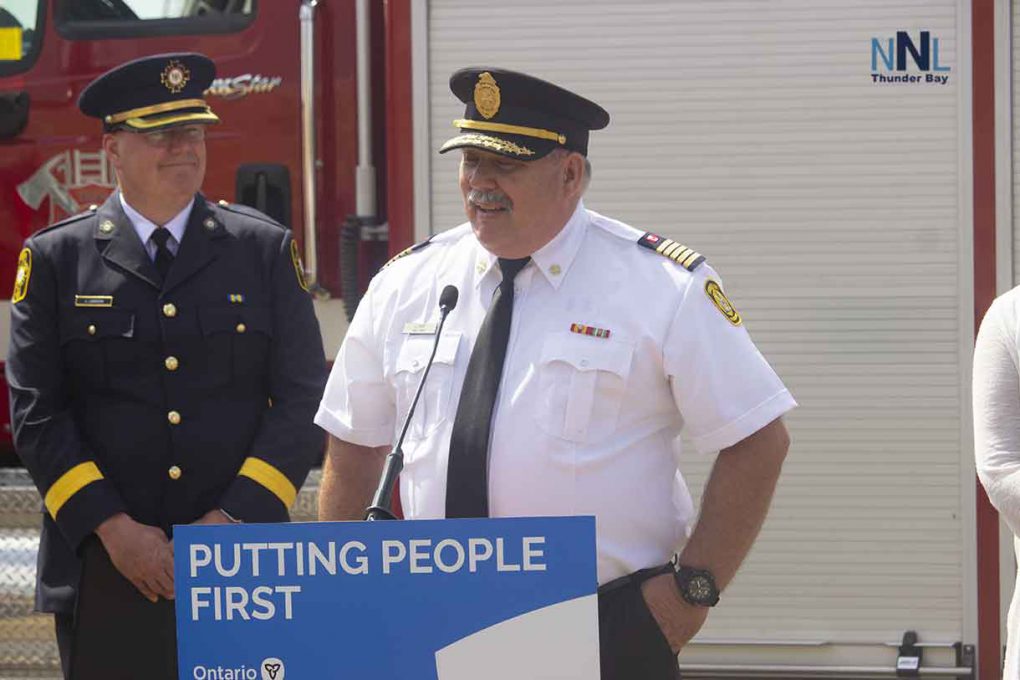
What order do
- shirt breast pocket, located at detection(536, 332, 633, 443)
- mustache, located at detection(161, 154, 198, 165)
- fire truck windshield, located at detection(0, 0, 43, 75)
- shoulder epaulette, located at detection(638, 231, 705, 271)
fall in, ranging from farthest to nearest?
fire truck windshield, located at detection(0, 0, 43, 75), mustache, located at detection(161, 154, 198, 165), shoulder epaulette, located at detection(638, 231, 705, 271), shirt breast pocket, located at detection(536, 332, 633, 443)

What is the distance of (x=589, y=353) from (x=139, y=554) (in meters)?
1.15

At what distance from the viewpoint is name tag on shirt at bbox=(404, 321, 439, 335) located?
9.00ft

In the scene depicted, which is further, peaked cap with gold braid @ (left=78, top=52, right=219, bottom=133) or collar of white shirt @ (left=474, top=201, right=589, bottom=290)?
peaked cap with gold braid @ (left=78, top=52, right=219, bottom=133)

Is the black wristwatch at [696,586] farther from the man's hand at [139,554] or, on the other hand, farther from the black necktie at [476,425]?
the man's hand at [139,554]

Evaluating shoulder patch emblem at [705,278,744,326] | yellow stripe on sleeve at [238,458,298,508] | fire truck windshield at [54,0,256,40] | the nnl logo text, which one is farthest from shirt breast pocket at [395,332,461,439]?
fire truck windshield at [54,0,256,40]

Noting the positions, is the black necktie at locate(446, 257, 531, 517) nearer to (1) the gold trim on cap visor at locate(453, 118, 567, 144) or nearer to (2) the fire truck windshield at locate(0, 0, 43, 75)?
(1) the gold trim on cap visor at locate(453, 118, 567, 144)

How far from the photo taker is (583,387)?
2.66m

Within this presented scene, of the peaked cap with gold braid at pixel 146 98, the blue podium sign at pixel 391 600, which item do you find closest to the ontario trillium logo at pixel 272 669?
the blue podium sign at pixel 391 600

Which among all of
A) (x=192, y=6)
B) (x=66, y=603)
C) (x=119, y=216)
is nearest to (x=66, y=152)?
(x=192, y=6)

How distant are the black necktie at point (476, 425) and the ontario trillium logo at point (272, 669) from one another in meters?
0.49

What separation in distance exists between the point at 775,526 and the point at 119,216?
6.38ft

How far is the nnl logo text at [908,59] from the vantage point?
4.35m

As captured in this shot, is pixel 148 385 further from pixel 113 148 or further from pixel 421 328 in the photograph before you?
pixel 421 328

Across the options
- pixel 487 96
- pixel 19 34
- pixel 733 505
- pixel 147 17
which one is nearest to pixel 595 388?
pixel 733 505
